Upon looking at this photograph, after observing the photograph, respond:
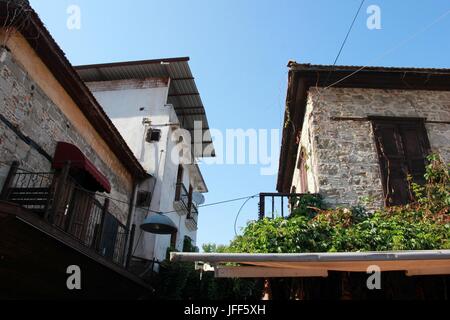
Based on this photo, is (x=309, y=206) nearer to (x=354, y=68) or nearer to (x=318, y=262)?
(x=318, y=262)

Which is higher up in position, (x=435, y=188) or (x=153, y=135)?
(x=153, y=135)

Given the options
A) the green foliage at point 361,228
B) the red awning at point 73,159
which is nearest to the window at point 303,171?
the green foliage at point 361,228

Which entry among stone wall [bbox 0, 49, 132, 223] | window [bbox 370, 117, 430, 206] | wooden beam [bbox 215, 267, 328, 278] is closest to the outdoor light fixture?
stone wall [bbox 0, 49, 132, 223]

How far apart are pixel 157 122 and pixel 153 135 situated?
533mm

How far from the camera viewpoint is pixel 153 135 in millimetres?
13555

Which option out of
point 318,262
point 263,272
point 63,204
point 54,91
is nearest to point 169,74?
point 54,91

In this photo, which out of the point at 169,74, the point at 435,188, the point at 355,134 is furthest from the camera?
the point at 169,74

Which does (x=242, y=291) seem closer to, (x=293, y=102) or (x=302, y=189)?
(x=302, y=189)

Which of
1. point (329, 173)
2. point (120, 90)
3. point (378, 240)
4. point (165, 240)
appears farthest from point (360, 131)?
point (120, 90)

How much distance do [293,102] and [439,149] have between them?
349 centimetres

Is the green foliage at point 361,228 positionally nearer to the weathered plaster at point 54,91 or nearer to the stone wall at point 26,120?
the stone wall at point 26,120

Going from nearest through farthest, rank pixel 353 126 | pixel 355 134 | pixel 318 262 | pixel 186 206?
pixel 318 262 < pixel 355 134 < pixel 353 126 < pixel 186 206

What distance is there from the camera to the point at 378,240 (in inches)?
242

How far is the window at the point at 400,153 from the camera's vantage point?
7.58 meters
